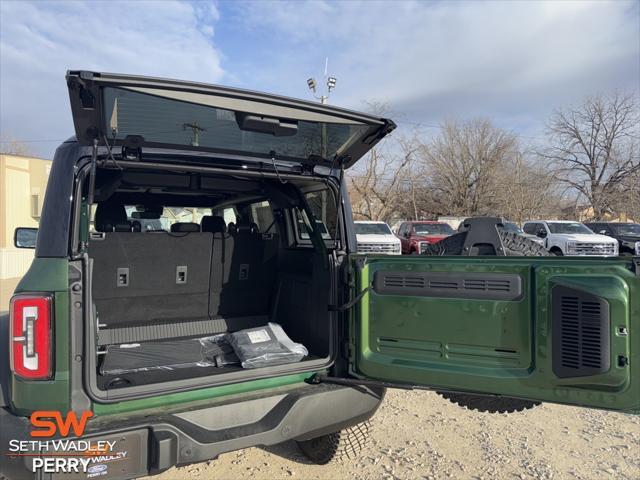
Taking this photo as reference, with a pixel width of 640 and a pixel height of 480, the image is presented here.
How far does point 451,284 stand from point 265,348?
131cm

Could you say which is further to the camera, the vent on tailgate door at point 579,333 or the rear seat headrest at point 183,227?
the rear seat headrest at point 183,227

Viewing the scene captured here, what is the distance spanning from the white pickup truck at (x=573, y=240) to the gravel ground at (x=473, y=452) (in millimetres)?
13115

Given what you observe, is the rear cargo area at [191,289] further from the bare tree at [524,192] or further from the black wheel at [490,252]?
the bare tree at [524,192]

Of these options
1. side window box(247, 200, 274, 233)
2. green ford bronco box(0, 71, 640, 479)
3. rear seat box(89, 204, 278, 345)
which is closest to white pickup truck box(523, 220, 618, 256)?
side window box(247, 200, 274, 233)

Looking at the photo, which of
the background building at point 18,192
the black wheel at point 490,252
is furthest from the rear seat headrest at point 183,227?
the background building at point 18,192

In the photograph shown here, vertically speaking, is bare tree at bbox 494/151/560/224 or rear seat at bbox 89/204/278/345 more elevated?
bare tree at bbox 494/151/560/224

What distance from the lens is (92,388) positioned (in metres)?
2.16

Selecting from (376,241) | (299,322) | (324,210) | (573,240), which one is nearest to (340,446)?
(299,322)

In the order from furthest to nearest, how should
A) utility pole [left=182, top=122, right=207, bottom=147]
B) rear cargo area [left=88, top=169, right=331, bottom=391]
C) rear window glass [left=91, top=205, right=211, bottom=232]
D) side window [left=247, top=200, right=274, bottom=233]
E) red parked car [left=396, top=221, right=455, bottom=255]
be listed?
red parked car [left=396, top=221, right=455, bottom=255]
rear window glass [left=91, top=205, right=211, bottom=232]
side window [left=247, top=200, right=274, bottom=233]
rear cargo area [left=88, top=169, right=331, bottom=391]
utility pole [left=182, top=122, right=207, bottom=147]

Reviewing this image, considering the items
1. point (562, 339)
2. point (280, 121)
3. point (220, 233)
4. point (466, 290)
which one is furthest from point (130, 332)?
point (562, 339)

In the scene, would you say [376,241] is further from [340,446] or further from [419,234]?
[340,446]

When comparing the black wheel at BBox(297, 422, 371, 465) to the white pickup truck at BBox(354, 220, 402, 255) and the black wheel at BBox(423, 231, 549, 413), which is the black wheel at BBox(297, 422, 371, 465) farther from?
the white pickup truck at BBox(354, 220, 402, 255)

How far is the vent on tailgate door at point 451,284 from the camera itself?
7.41 feet

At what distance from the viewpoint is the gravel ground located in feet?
10.3
